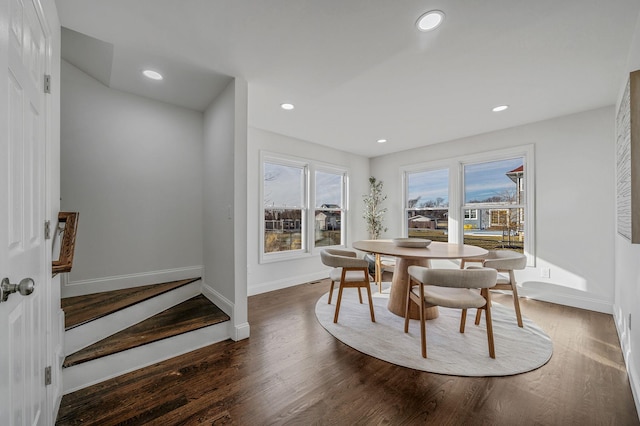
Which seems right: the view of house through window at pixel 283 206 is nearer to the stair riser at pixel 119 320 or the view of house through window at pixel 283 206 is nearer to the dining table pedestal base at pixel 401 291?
the stair riser at pixel 119 320

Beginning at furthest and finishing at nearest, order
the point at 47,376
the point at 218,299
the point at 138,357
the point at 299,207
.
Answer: the point at 299,207 → the point at 218,299 → the point at 138,357 → the point at 47,376

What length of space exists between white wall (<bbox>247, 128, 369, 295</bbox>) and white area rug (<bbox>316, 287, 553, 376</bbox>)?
3.74 ft

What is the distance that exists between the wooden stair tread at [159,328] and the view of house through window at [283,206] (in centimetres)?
144

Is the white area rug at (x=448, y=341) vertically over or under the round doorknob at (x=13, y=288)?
under

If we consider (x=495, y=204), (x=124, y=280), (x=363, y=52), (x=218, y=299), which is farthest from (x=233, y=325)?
(x=495, y=204)

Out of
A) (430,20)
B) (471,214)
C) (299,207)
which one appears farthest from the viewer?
(299,207)

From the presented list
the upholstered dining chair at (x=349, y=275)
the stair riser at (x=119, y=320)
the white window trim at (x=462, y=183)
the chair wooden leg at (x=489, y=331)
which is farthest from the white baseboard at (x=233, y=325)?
the white window trim at (x=462, y=183)

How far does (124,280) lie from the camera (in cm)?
269

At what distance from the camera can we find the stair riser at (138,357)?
1.74m

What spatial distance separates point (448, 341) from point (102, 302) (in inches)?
122

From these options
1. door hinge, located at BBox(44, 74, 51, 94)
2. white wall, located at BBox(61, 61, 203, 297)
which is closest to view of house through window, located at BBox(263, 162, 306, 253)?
white wall, located at BBox(61, 61, 203, 297)

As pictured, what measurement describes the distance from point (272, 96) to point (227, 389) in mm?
2644

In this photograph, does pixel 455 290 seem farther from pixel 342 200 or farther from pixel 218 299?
pixel 342 200

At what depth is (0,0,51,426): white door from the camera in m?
0.87
